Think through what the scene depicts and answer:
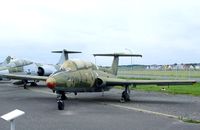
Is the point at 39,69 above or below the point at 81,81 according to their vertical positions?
above

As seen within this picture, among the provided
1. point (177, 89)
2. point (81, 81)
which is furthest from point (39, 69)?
point (81, 81)

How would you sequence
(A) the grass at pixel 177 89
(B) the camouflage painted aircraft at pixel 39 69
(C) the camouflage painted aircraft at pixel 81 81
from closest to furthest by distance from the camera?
(C) the camouflage painted aircraft at pixel 81 81
(A) the grass at pixel 177 89
(B) the camouflage painted aircraft at pixel 39 69

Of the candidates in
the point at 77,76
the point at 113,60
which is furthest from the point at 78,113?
the point at 113,60

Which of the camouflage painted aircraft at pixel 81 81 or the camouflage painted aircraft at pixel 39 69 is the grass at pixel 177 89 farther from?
the camouflage painted aircraft at pixel 39 69

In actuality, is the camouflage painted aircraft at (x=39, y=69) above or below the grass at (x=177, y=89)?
above

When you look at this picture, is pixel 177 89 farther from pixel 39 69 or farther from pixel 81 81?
pixel 81 81

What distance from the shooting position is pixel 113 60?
28719 millimetres

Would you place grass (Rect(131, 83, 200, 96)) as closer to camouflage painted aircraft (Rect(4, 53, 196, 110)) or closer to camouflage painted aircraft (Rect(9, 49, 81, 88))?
camouflage painted aircraft (Rect(4, 53, 196, 110))

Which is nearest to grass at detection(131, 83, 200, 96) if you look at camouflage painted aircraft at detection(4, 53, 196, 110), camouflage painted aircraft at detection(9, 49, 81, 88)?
camouflage painted aircraft at detection(4, 53, 196, 110)

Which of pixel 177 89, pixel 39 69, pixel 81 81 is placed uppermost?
pixel 39 69

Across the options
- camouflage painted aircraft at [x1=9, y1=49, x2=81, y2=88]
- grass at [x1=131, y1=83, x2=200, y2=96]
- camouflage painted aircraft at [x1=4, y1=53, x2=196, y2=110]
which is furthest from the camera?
camouflage painted aircraft at [x1=9, y1=49, x2=81, y2=88]

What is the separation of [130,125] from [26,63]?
28617 mm

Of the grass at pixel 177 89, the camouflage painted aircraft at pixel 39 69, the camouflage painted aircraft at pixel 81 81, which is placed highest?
the camouflage painted aircraft at pixel 39 69

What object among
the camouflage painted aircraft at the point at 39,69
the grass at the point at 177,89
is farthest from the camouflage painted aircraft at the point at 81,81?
the camouflage painted aircraft at the point at 39,69
